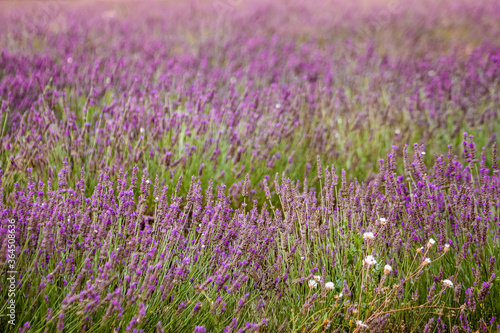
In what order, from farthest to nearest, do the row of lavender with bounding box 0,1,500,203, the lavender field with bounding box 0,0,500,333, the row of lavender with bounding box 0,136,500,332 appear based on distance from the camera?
the row of lavender with bounding box 0,1,500,203 < the lavender field with bounding box 0,0,500,333 < the row of lavender with bounding box 0,136,500,332

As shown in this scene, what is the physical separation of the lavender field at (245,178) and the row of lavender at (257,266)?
0.02 meters

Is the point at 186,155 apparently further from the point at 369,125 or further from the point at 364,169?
the point at 369,125

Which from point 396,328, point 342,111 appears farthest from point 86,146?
point 342,111

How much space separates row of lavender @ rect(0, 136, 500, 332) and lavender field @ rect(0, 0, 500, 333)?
0.05 ft

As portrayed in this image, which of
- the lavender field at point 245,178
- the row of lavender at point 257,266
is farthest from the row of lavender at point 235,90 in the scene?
the row of lavender at point 257,266

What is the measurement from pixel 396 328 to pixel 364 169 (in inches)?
72.2

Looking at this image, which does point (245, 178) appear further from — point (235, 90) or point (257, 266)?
point (235, 90)

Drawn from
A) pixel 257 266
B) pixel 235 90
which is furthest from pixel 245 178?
pixel 235 90

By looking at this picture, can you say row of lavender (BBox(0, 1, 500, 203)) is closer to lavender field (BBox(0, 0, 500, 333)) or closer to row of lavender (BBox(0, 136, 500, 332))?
lavender field (BBox(0, 0, 500, 333))

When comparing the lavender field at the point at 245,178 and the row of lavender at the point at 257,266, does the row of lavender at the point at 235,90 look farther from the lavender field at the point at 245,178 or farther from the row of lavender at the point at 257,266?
the row of lavender at the point at 257,266

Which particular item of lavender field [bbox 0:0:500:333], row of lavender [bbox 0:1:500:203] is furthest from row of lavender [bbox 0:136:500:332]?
row of lavender [bbox 0:1:500:203]

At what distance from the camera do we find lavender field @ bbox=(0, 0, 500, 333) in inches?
75.9

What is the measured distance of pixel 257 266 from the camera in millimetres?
2295

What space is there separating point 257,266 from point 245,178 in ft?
1.45
